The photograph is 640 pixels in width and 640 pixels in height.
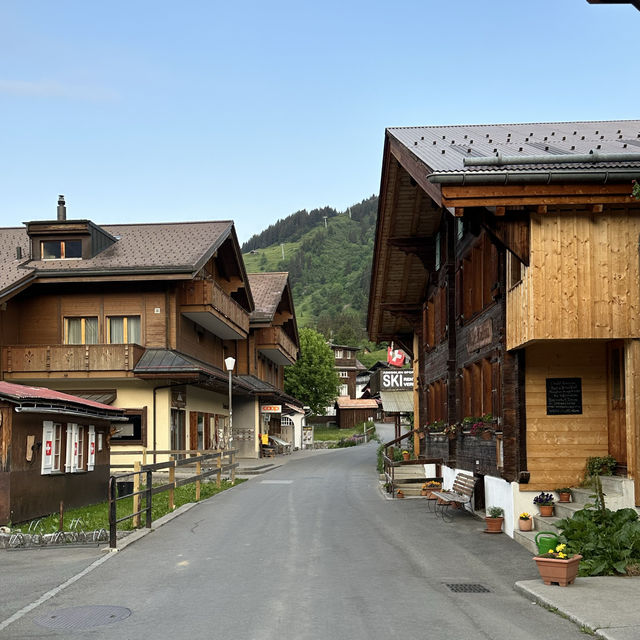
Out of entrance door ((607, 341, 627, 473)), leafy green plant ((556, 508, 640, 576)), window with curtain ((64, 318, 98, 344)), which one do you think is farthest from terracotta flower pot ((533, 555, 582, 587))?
window with curtain ((64, 318, 98, 344))

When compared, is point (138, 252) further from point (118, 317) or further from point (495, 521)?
point (495, 521)

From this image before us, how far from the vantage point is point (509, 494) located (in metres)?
15.1

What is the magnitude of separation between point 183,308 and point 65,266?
4672 mm

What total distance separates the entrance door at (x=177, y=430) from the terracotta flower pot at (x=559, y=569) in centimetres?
2412

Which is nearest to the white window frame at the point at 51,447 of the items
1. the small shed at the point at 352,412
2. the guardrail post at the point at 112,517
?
the guardrail post at the point at 112,517

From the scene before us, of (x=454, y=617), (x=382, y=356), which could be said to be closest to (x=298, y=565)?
(x=454, y=617)

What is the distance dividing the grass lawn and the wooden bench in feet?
19.4

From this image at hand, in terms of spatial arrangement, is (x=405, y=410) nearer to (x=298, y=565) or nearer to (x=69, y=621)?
(x=298, y=565)

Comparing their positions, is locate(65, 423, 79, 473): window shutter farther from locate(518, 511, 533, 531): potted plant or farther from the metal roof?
locate(518, 511, 533, 531): potted plant

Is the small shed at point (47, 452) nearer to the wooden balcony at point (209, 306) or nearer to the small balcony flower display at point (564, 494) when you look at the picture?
the small balcony flower display at point (564, 494)

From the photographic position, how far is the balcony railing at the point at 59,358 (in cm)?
3155

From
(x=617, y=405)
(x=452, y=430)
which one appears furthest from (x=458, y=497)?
(x=617, y=405)

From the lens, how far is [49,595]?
999 cm

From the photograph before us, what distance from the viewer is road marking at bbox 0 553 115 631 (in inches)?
344
